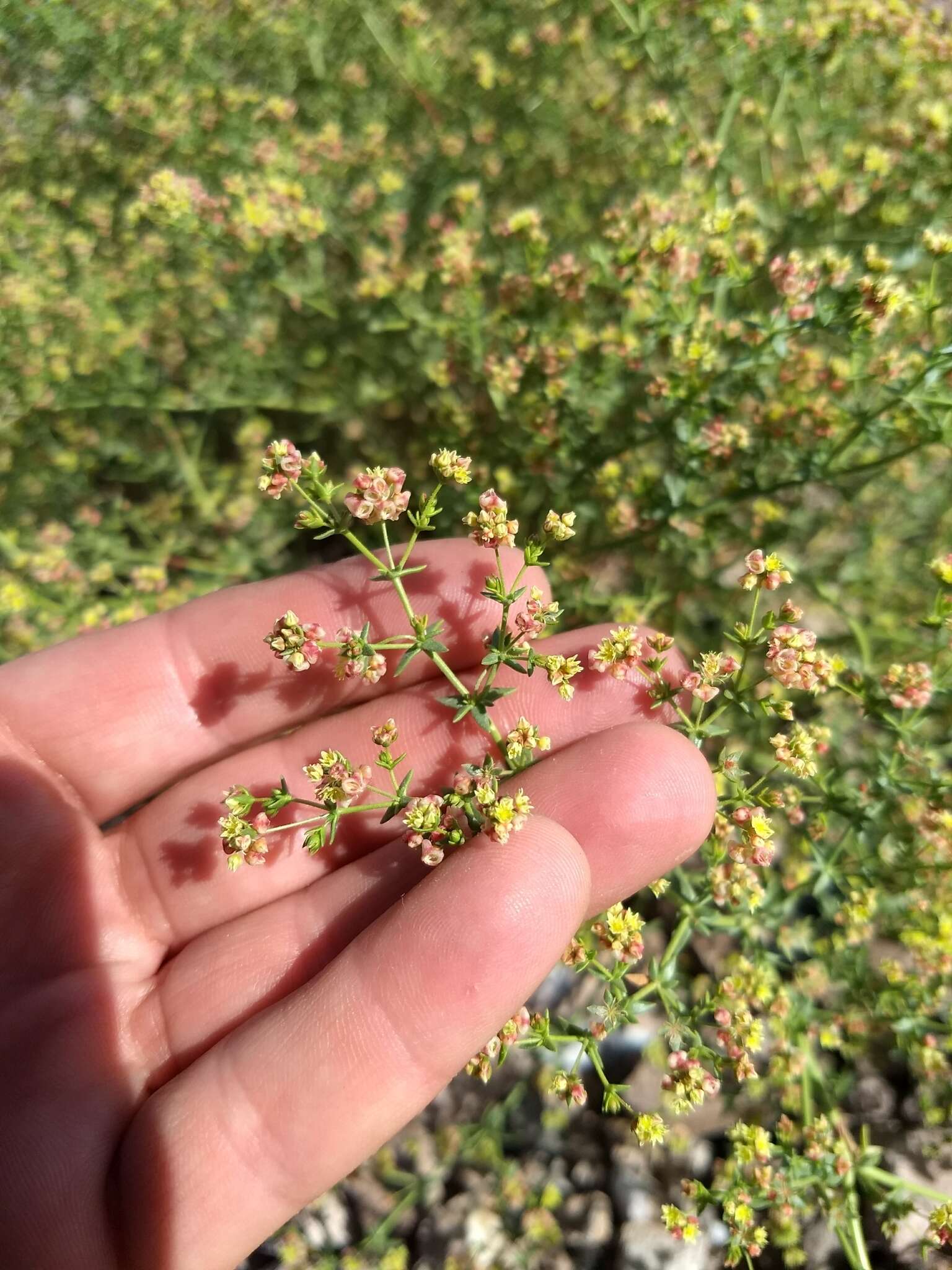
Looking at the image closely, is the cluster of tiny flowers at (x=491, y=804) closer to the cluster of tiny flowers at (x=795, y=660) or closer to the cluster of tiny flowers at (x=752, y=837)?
the cluster of tiny flowers at (x=752, y=837)

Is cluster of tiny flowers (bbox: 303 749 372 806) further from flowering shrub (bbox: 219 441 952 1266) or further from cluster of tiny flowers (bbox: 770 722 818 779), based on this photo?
cluster of tiny flowers (bbox: 770 722 818 779)

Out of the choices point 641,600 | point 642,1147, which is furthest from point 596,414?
point 642,1147

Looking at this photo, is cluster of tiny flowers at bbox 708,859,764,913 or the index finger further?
the index finger

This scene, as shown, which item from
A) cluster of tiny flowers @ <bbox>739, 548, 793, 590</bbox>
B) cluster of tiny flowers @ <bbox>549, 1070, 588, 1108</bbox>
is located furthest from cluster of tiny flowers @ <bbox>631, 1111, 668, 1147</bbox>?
cluster of tiny flowers @ <bbox>739, 548, 793, 590</bbox>

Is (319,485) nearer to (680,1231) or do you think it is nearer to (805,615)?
(680,1231)

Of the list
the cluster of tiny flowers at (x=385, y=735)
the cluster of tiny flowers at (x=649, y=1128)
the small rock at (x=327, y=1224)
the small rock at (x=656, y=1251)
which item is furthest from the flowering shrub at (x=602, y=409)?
the small rock at (x=327, y=1224)

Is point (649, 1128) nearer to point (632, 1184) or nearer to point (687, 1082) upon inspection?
point (687, 1082)

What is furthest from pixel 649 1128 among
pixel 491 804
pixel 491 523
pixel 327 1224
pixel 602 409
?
pixel 602 409
